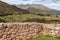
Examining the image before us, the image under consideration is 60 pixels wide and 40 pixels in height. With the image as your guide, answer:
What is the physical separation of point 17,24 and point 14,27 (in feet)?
1.00

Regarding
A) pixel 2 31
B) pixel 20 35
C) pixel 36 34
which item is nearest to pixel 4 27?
pixel 2 31

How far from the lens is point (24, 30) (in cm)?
1462

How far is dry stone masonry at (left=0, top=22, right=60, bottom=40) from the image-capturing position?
14.2 m

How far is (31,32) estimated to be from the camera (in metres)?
14.5

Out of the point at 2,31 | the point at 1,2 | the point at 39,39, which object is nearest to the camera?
the point at 39,39

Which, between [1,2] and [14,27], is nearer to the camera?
[14,27]

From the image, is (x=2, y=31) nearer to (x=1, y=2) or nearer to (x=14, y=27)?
(x=14, y=27)

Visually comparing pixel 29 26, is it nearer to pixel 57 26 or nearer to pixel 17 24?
pixel 17 24

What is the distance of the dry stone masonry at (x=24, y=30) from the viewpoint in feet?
46.7

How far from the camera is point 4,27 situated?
1427 cm

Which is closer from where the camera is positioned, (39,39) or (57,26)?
(39,39)

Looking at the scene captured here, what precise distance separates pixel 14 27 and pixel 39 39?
226cm

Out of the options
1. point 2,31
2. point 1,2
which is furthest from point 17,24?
point 1,2

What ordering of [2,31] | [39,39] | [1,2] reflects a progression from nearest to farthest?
[39,39], [2,31], [1,2]
